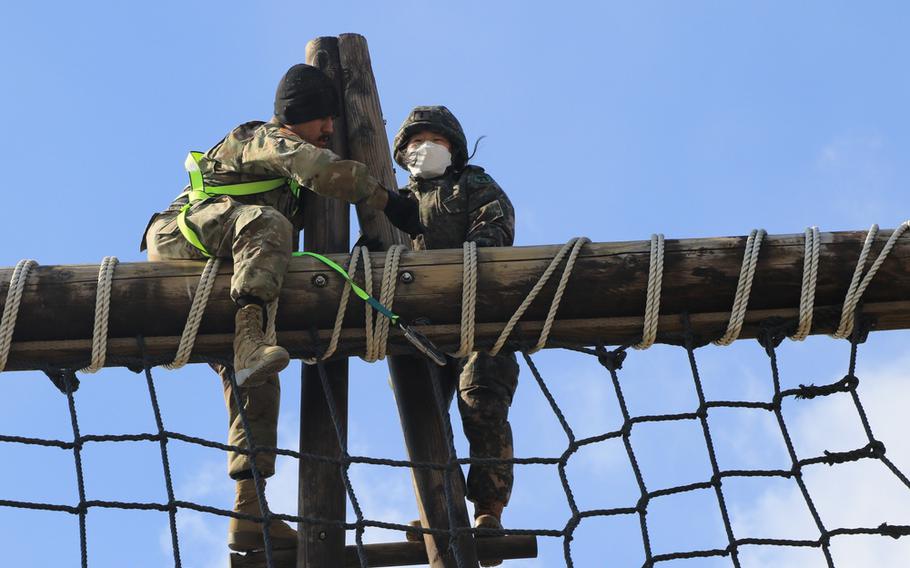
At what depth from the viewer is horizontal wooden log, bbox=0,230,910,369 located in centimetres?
528

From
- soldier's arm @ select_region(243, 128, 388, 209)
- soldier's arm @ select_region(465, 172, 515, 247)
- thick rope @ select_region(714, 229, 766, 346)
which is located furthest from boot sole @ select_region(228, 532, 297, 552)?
thick rope @ select_region(714, 229, 766, 346)

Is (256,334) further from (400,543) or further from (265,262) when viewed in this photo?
(400,543)

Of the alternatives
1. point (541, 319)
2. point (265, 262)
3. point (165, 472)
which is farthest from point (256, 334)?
point (541, 319)

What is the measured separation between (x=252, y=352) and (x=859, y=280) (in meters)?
1.93

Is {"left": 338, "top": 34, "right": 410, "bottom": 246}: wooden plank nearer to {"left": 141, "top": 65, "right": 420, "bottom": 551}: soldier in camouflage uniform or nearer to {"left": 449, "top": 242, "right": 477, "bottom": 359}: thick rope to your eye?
{"left": 141, "top": 65, "right": 420, "bottom": 551}: soldier in camouflage uniform

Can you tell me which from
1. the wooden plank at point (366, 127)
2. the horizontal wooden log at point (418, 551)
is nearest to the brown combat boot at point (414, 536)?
the horizontal wooden log at point (418, 551)

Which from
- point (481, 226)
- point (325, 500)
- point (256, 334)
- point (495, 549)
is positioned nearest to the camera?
point (256, 334)

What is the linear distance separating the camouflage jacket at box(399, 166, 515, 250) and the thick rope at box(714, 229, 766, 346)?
1.55 meters

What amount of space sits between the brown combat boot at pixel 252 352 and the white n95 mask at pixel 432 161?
1921 mm

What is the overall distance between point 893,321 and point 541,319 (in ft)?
3.79

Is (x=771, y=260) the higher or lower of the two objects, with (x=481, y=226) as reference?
lower

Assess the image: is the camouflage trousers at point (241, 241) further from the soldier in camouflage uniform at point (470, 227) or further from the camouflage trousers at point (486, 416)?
the camouflage trousers at point (486, 416)

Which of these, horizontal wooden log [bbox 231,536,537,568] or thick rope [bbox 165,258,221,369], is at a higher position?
thick rope [bbox 165,258,221,369]

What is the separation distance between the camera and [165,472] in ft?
17.5
